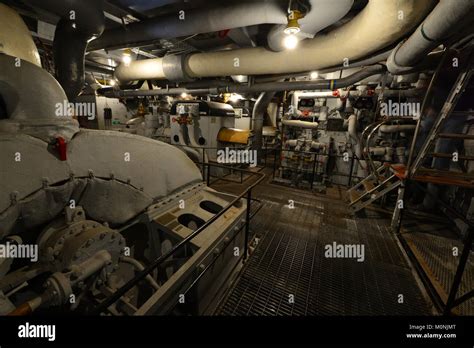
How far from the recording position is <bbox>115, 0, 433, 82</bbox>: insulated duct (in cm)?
195

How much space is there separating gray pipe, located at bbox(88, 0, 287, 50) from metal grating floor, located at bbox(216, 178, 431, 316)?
10.0 ft

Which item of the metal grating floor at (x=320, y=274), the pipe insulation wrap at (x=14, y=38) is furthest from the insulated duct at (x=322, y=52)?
the metal grating floor at (x=320, y=274)

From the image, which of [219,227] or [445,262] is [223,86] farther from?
[445,262]

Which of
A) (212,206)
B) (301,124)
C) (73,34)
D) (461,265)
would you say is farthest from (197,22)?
(301,124)

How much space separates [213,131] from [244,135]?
3.16ft

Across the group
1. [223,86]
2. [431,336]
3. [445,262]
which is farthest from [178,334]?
[223,86]

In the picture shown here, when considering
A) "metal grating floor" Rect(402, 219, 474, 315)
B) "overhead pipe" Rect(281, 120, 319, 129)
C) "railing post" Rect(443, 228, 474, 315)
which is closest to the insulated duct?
"railing post" Rect(443, 228, 474, 315)

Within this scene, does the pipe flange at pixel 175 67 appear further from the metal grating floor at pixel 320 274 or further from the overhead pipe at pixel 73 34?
the metal grating floor at pixel 320 274

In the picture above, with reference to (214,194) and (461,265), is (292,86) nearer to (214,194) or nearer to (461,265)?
(214,194)

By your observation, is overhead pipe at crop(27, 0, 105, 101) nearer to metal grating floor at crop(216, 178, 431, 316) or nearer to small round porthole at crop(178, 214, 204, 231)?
small round porthole at crop(178, 214, 204, 231)

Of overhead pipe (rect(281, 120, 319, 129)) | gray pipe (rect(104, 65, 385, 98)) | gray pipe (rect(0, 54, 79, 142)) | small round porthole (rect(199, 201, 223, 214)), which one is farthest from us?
overhead pipe (rect(281, 120, 319, 129))

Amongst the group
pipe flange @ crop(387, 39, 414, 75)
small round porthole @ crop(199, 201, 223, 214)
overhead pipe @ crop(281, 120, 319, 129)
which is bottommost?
small round porthole @ crop(199, 201, 223, 214)

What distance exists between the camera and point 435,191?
15.2 feet

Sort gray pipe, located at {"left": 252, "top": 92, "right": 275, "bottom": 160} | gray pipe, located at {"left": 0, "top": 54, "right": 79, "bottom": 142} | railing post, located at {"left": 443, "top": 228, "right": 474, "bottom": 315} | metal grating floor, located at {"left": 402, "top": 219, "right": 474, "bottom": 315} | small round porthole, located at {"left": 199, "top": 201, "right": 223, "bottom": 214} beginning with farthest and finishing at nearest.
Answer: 1. gray pipe, located at {"left": 252, "top": 92, "right": 275, "bottom": 160}
2. small round porthole, located at {"left": 199, "top": 201, "right": 223, "bottom": 214}
3. metal grating floor, located at {"left": 402, "top": 219, "right": 474, "bottom": 315}
4. railing post, located at {"left": 443, "top": 228, "right": 474, "bottom": 315}
5. gray pipe, located at {"left": 0, "top": 54, "right": 79, "bottom": 142}
